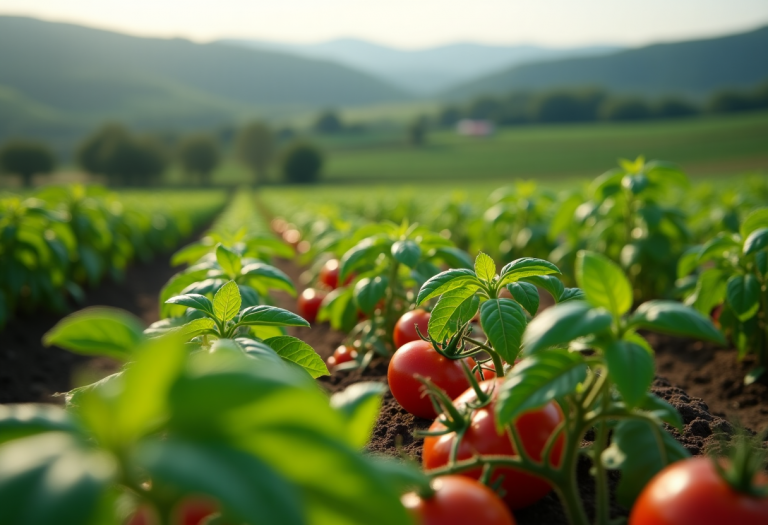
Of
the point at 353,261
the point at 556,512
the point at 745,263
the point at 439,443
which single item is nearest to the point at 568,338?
the point at 439,443

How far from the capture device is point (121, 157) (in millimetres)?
60625

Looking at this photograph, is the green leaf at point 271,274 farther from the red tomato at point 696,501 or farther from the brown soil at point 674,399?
the red tomato at point 696,501

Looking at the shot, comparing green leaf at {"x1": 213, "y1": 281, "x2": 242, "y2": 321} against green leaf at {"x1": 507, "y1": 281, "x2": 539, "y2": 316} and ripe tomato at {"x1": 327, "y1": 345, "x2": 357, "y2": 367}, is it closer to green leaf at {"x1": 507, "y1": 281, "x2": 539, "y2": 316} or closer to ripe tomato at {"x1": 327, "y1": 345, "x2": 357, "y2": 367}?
green leaf at {"x1": 507, "y1": 281, "x2": 539, "y2": 316}

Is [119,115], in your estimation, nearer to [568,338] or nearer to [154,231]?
[154,231]

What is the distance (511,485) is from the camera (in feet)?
5.16

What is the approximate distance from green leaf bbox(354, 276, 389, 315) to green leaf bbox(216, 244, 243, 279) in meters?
0.69

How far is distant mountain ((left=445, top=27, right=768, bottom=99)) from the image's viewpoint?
122 m

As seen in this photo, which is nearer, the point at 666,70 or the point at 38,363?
the point at 38,363

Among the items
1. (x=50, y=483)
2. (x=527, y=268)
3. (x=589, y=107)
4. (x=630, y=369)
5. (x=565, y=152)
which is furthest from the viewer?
(x=589, y=107)

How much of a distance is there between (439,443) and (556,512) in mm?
416

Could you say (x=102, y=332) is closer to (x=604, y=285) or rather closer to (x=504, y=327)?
(x=604, y=285)

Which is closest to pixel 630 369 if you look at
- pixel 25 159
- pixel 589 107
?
pixel 25 159

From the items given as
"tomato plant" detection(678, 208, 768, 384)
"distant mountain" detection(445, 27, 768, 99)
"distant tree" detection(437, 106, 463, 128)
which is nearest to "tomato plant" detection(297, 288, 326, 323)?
"tomato plant" detection(678, 208, 768, 384)

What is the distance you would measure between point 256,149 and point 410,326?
74.2 metres
